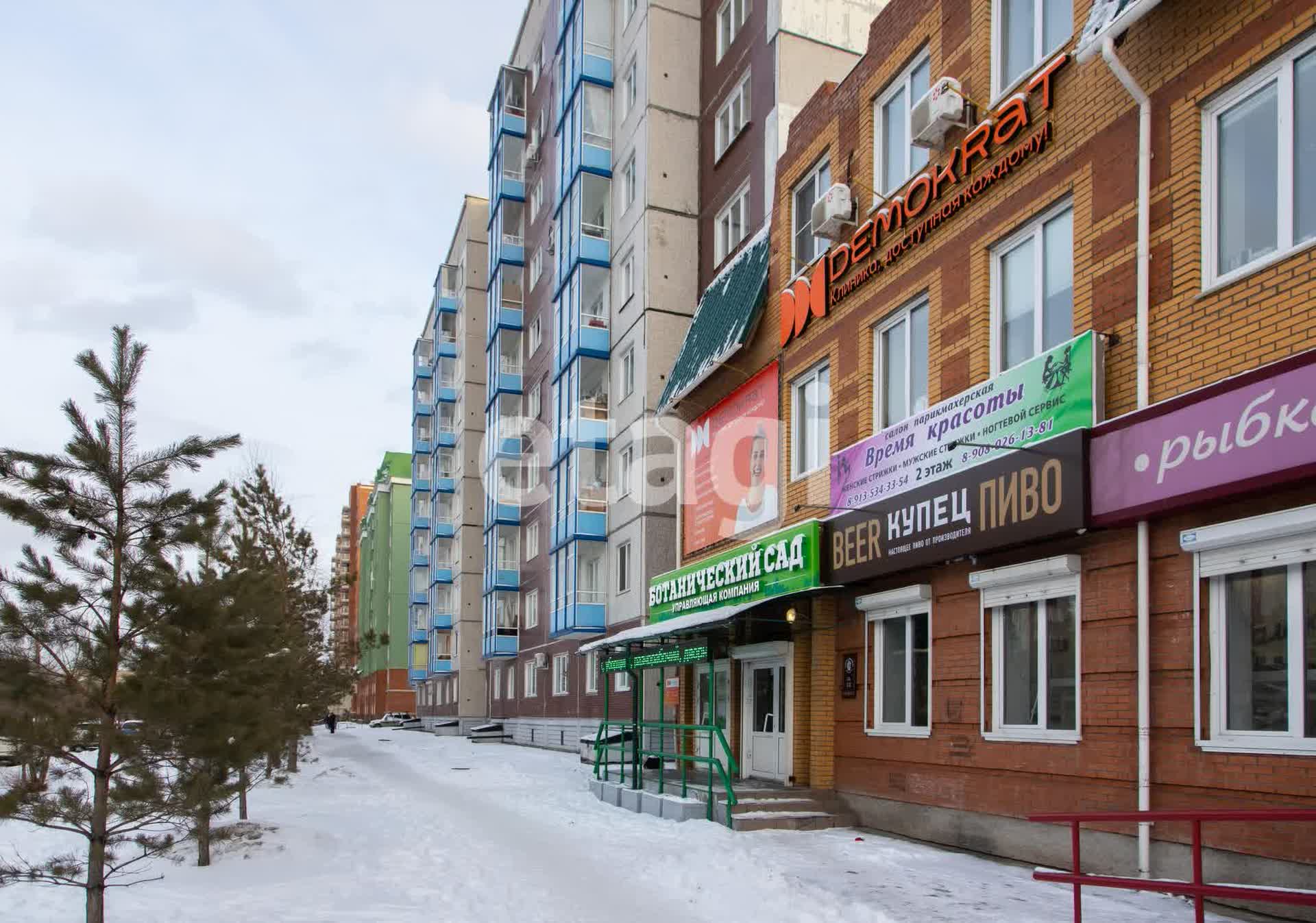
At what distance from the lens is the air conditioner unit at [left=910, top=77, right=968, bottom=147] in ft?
38.9

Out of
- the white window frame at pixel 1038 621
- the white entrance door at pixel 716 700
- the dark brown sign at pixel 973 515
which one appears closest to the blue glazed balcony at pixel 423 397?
the white entrance door at pixel 716 700

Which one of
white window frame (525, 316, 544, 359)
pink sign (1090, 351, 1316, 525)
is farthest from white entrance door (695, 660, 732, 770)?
white window frame (525, 316, 544, 359)

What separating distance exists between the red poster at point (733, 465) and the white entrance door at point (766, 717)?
2314 mm

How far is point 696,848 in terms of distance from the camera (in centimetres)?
1141

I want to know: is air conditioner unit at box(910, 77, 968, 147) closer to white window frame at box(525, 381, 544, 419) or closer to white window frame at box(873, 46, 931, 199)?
white window frame at box(873, 46, 931, 199)

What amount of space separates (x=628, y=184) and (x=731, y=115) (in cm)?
569

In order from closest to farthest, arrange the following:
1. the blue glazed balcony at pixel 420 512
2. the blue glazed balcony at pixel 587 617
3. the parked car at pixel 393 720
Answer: the blue glazed balcony at pixel 587 617 < the blue glazed balcony at pixel 420 512 < the parked car at pixel 393 720

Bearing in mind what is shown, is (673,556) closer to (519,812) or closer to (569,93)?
(519,812)

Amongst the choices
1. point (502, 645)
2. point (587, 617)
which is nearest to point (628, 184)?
point (587, 617)

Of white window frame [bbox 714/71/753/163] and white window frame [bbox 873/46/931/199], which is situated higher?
white window frame [bbox 714/71/753/163]

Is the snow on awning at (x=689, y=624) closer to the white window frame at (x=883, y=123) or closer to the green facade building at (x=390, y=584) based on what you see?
the white window frame at (x=883, y=123)

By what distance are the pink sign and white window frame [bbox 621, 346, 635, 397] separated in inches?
783

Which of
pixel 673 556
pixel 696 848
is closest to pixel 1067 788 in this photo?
pixel 696 848

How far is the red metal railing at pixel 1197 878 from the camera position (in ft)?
17.2
